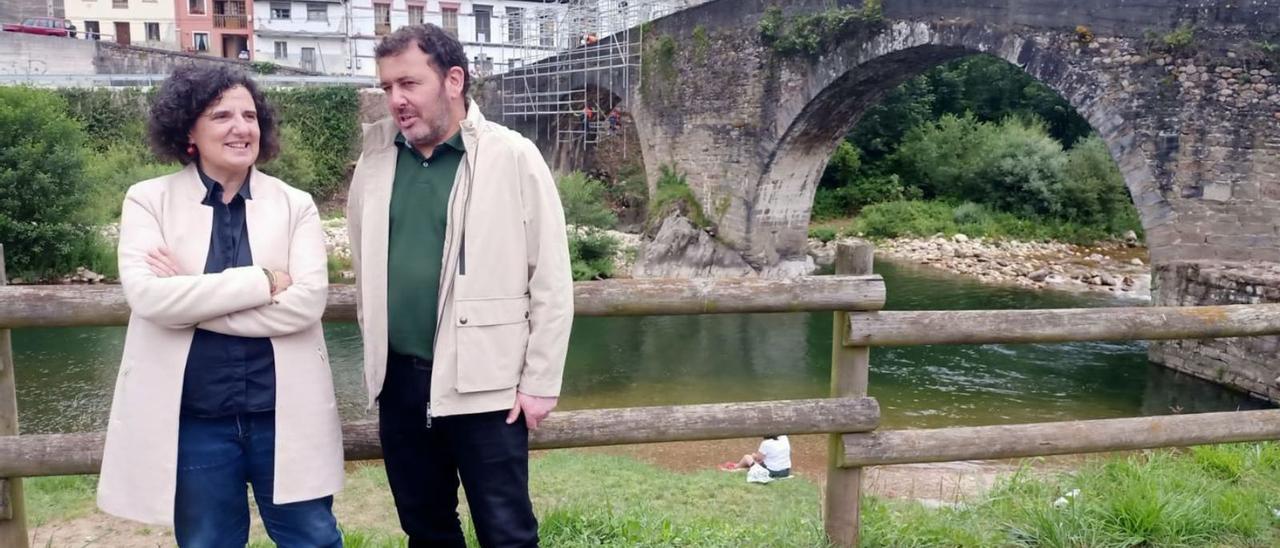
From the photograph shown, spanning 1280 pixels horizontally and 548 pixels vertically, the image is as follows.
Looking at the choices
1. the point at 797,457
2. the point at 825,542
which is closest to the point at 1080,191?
the point at 797,457

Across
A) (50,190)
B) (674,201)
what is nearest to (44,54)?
(50,190)

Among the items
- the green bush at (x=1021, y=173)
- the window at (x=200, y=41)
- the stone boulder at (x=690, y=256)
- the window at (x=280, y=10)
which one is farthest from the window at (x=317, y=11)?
the green bush at (x=1021, y=173)

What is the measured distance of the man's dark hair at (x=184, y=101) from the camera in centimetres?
206

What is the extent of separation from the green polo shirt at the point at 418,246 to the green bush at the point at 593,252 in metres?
15.2

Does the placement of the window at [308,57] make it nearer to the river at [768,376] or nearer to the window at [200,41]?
the window at [200,41]

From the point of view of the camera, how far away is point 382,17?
3234cm

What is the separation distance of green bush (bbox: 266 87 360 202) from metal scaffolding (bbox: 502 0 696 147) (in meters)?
3.83

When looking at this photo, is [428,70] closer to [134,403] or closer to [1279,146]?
[134,403]

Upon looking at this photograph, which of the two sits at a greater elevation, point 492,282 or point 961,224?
point 492,282

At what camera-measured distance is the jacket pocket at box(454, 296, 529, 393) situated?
2.03 metres

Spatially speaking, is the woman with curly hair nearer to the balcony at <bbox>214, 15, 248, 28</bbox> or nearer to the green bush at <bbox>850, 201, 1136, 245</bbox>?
the green bush at <bbox>850, 201, 1136, 245</bbox>

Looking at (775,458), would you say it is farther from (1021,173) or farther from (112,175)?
(1021,173)

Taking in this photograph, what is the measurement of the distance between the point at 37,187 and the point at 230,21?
1820cm

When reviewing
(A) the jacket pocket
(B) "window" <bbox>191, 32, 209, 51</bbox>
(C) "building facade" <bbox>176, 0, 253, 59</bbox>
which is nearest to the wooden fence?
(A) the jacket pocket
